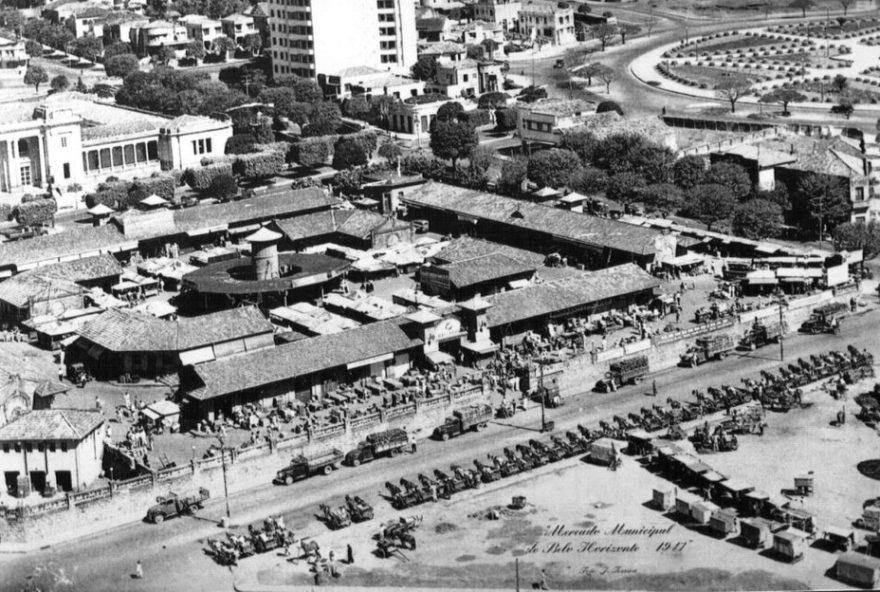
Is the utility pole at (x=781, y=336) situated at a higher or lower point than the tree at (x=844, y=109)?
lower

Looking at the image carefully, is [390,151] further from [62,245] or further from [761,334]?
[761,334]

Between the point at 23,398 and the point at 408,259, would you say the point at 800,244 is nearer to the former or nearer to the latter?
the point at 408,259

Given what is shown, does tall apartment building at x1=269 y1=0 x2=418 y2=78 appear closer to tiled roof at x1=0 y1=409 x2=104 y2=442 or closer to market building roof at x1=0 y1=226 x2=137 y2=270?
market building roof at x1=0 y1=226 x2=137 y2=270

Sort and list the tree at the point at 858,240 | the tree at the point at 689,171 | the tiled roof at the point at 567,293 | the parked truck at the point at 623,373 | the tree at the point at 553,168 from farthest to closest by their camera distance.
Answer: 1. the tree at the point at 553,168
2. the tree at the point at 689,171
3. the tree at the point at 858,240
4. the tiled roof at the point at 567,293
5. the parked truck at the point at 623,373

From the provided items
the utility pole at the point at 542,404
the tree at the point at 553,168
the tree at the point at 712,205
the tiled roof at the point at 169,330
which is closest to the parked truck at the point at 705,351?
the utility pole at the point at 542,404

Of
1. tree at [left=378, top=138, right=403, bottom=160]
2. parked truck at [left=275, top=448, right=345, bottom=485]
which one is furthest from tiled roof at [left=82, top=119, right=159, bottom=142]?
parked truck at [left=275, top=448, right=345, bottom=485]

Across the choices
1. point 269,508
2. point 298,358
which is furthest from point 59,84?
point 269,508

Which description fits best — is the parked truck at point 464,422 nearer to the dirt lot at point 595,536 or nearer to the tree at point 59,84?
the dirt lot at point 595,536
